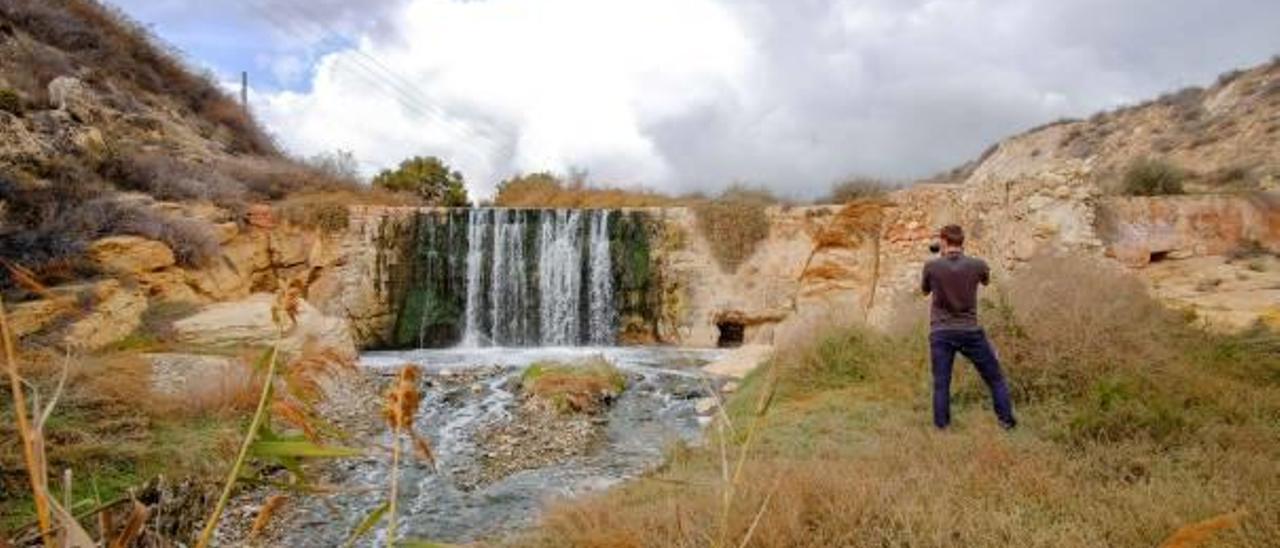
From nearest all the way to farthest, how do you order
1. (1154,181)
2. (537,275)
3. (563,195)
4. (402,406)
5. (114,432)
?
(402,406) → (114,432) → (537,275) → (1154,181) → (563,195)

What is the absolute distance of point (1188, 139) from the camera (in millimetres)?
26469

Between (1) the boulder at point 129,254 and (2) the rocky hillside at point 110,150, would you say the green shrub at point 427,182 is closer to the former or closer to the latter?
(2) the rocky hillside at point 110,150

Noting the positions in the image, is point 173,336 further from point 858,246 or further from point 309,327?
point 858,246

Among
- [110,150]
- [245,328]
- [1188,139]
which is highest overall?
[1188,139]

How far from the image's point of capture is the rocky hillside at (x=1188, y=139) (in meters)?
22.4

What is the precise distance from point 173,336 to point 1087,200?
13.7 m

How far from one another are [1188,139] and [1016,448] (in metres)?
25.6

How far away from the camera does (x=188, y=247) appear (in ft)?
46.1

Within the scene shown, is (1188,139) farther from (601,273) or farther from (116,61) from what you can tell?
(116,61)

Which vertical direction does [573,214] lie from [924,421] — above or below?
above

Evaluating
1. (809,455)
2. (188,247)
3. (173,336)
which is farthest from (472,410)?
(188,247)

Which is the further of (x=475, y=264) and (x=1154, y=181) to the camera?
(x=1154, y=181)

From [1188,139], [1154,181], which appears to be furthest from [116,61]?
[1188,139]

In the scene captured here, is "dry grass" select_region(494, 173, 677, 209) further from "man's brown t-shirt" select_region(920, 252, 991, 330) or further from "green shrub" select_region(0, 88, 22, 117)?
"man's brown t-shirt" select_region(920, 252, 991, 330)
